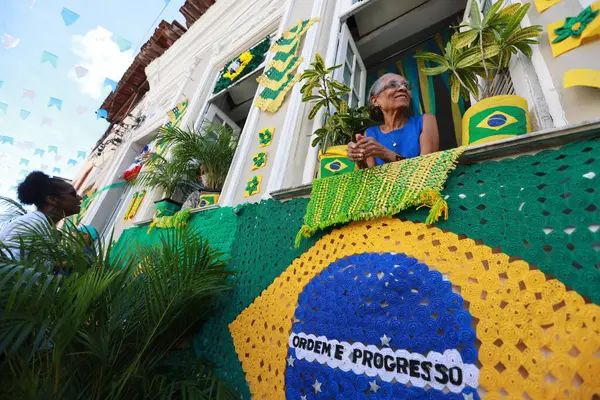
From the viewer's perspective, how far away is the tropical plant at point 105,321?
86cm

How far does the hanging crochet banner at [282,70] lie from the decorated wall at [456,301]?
59.6 inches

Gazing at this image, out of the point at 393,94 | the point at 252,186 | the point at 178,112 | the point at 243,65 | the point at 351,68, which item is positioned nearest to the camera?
the point at 393,94

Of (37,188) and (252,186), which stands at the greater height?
(252,186)

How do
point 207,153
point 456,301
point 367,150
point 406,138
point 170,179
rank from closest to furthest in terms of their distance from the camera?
1. point 456,301
2. point 367,150
3. point 406,138
4. point 207,153
5. point 170,179

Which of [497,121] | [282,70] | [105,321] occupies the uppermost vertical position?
[282,70]

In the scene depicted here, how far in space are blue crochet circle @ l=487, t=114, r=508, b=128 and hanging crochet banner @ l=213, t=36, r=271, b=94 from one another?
283 centimetres

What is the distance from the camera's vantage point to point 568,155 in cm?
73

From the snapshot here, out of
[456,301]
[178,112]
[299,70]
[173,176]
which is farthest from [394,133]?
[178,112]

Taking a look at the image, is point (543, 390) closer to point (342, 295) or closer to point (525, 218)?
point (525, 218)

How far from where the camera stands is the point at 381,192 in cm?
101

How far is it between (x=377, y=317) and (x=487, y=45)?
1196 mm

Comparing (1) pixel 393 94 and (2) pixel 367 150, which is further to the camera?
(1) pixel 393 94

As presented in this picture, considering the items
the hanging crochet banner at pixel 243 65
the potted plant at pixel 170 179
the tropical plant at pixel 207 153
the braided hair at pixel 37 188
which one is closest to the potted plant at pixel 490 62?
the tropical plant at pixel 207 153

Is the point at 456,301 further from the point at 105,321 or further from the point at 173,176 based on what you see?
the point at 173,176
